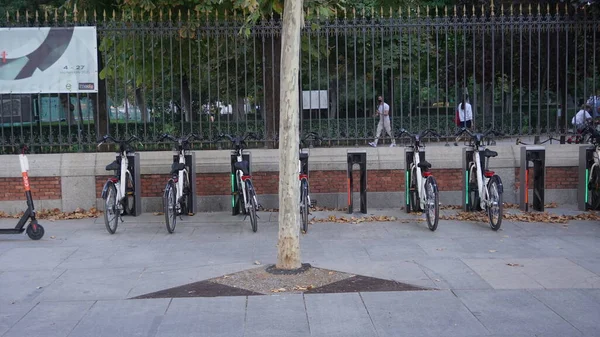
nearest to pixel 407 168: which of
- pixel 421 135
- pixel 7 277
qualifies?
pixel 421 135

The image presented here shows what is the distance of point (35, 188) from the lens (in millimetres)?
12031

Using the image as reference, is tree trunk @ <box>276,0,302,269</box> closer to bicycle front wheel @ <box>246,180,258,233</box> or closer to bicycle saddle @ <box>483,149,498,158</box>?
bicycle front wheel @ <box>246,180,258,233</box>

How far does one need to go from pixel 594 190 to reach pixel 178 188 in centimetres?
652

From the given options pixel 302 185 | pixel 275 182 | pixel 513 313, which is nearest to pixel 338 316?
pixel 513 313

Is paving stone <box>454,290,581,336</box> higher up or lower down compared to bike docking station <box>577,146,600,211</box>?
lower down

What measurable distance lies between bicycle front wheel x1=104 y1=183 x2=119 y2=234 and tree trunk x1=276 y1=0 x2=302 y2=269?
11.1ft

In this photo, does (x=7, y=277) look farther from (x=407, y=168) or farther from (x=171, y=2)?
(x=171, y=2)

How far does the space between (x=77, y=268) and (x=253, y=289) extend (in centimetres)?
236

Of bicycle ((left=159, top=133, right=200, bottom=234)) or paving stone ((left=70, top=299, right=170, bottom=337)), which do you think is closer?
paving stone ((left=70, top=299, right=170, bottom=337))

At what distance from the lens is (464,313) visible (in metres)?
6.50

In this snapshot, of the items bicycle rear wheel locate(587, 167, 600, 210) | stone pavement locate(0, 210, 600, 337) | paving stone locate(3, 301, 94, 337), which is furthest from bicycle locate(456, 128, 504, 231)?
paving stone locate(3, 301, 94, 337)

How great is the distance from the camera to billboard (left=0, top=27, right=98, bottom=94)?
12.0 meters

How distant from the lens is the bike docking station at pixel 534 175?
11.5m

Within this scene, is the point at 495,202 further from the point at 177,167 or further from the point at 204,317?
the point at 204,317
